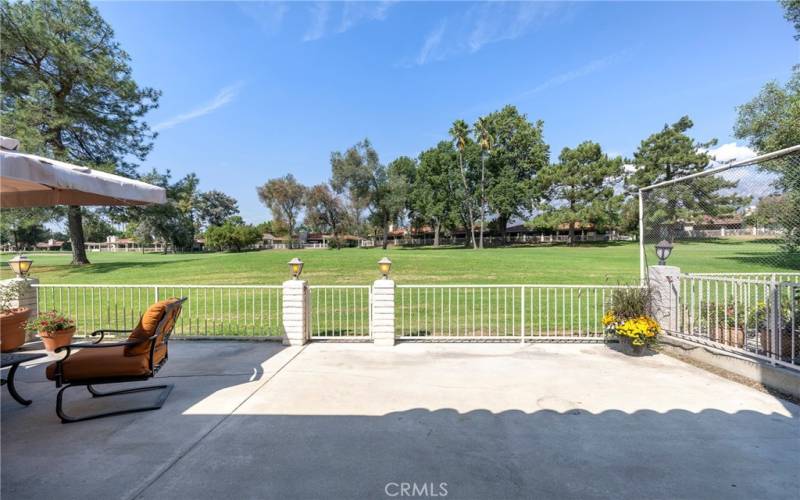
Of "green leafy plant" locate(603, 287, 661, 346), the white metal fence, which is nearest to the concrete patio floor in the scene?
"green leafy plant" locate(603, 287, 661, 346)

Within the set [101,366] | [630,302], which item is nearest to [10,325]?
[101,366]

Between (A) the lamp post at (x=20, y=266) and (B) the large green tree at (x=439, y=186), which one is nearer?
(A) the lamp post at (x=20, y=266)

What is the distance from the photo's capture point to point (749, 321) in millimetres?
4840

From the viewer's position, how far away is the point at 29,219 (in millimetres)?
19922

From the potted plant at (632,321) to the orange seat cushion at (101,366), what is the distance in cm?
550

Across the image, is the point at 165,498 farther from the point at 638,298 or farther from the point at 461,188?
the point at 461,188

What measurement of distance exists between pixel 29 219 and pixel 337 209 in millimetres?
32868

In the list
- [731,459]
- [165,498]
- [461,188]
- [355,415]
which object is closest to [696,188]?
[731,459]

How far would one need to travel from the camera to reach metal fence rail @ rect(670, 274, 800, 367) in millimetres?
4094

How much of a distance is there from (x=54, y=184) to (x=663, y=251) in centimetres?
711

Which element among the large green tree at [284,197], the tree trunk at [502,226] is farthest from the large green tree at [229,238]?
the tree trunk at [502,226]

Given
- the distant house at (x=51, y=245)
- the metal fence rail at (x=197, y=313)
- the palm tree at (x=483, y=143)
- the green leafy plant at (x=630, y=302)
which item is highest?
the palm tree at (x=483, y=143)

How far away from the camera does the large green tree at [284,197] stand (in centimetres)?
5319

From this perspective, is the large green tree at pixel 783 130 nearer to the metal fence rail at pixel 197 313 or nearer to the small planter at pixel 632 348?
the small planter at pixel 632 348
